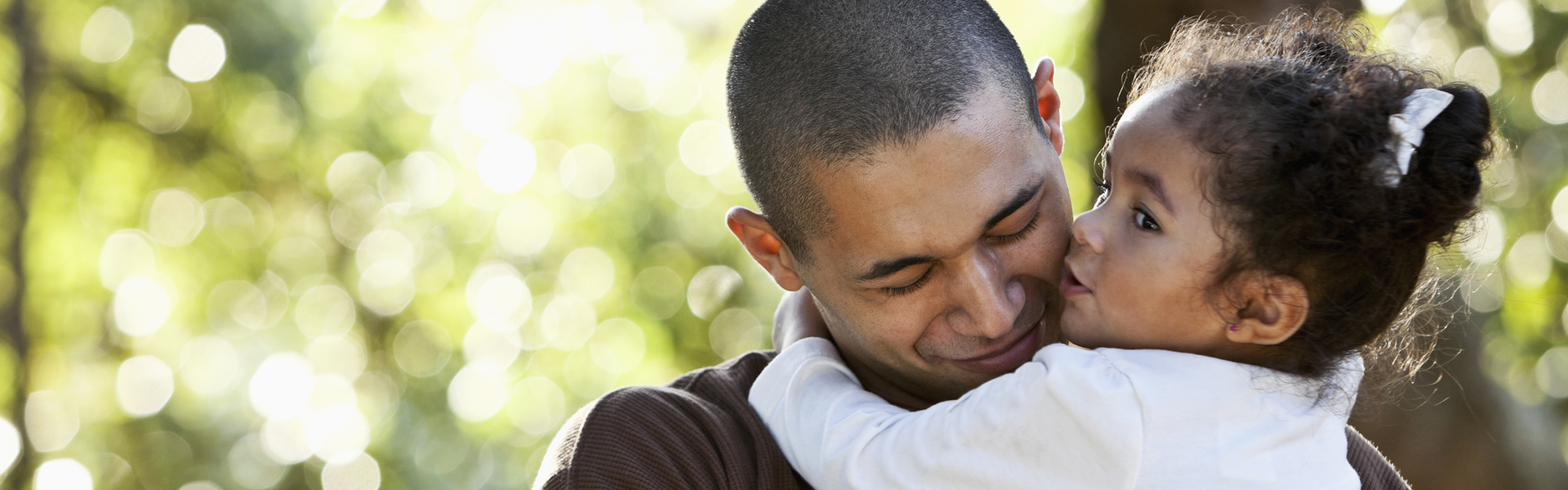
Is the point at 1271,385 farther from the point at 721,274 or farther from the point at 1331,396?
the point at 721,274

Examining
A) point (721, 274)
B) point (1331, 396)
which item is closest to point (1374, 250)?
point (1331, 396)

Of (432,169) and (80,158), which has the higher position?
(80,158)

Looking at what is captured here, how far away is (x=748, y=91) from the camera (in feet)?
6.86

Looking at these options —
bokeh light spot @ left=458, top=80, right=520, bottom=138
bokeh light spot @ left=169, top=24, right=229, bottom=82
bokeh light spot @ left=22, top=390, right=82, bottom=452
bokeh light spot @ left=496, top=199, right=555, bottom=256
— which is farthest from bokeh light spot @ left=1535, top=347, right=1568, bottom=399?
bokeh light spot @ left=22, top=390, right=82, bottom=452

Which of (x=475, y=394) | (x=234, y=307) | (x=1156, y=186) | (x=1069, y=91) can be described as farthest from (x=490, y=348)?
(x=1156, y=186)

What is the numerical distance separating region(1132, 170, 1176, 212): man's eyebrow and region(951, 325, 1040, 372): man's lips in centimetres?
43

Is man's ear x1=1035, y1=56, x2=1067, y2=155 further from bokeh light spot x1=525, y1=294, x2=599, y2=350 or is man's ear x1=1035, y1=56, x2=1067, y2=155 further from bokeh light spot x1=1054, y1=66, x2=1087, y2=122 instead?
bokeh light spot x1=525, y1=294, x2=599, y2=350

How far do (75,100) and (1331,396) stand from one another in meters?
8.55

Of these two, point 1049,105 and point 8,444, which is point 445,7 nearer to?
point 8,444

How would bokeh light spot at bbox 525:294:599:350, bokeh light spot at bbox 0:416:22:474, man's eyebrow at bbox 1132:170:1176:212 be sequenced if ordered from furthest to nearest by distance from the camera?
bokeh light spot at bbox 525:294:599:350
bokeh light spot at bbox 0:416:22:474
man's eyebrow at bbox 1132:170:1176:212

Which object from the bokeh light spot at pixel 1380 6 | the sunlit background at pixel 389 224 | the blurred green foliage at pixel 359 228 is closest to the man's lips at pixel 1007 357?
the bokeh light spot at pixel 1380 6

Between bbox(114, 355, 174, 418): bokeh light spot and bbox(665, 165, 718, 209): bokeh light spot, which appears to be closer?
bbox(114, 355, 174, 418): bokeh light spot

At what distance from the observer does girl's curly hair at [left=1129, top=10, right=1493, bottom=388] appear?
4.95ft

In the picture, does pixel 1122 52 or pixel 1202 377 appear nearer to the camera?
pixel 1202 377
